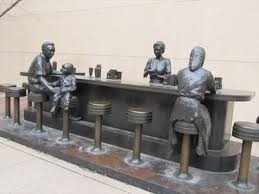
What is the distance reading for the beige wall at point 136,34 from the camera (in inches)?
211

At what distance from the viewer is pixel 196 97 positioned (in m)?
3.07

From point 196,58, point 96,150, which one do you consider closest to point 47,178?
point 96,150

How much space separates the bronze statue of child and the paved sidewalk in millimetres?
734

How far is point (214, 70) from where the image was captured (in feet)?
18.7

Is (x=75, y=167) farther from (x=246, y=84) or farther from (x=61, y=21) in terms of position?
(x=61, y=21)

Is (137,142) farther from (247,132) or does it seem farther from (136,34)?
(136,34)

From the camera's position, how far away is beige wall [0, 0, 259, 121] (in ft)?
17.6

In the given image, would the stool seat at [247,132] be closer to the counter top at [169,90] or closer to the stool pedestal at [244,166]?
the stool pedestal at [244,166]

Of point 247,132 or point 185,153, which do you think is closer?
point 247,132

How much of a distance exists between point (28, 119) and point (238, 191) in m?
3.62

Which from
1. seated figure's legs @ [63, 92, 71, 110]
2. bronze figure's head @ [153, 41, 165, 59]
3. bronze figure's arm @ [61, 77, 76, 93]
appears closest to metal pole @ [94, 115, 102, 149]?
seated figure's legs @ [63, 92, 71, 110]

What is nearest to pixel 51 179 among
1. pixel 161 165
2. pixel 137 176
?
pixel 137 176

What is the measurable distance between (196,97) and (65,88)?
189cm

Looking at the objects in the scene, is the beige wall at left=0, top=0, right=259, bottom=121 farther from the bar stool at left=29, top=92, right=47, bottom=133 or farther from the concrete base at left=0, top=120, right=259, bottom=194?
the bar stool at left=29, top=92, right=47, bottom=133
